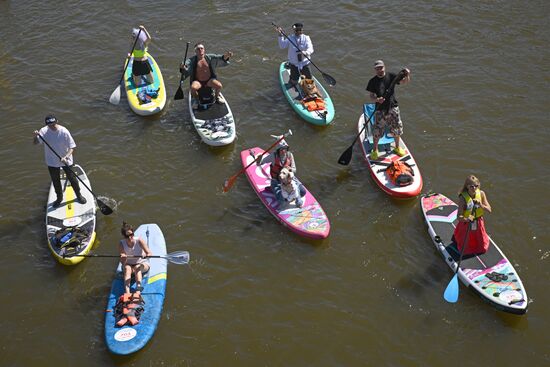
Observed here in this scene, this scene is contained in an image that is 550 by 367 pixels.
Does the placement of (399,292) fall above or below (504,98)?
below

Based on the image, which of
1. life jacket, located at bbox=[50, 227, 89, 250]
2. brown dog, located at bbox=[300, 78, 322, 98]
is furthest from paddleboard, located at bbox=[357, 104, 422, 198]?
life jacket, located at bbox=[50, 227, 89, 250]

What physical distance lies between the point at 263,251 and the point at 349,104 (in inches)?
272

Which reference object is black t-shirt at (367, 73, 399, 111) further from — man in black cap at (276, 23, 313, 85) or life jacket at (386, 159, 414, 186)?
man in black cap at (276, 23, 313, 85)

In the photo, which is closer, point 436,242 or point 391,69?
point 436,242

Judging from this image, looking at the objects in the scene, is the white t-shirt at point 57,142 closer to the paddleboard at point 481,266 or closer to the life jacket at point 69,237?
the life jacket at point 69,237

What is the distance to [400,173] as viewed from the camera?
15.0 metres

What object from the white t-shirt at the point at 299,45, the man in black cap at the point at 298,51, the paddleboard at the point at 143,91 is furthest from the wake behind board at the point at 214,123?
the white t-shirt at the point at 299,45

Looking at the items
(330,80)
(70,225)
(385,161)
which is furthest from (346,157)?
(70,225)

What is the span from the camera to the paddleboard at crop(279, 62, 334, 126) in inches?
682

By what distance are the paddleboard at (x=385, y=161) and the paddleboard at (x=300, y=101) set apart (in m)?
1.09

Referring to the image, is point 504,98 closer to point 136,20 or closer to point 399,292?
point 399,292

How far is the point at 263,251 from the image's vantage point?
1384 cm

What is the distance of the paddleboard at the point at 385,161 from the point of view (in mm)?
14812

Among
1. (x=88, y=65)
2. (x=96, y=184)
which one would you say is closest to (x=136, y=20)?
(x=88, y=65)
